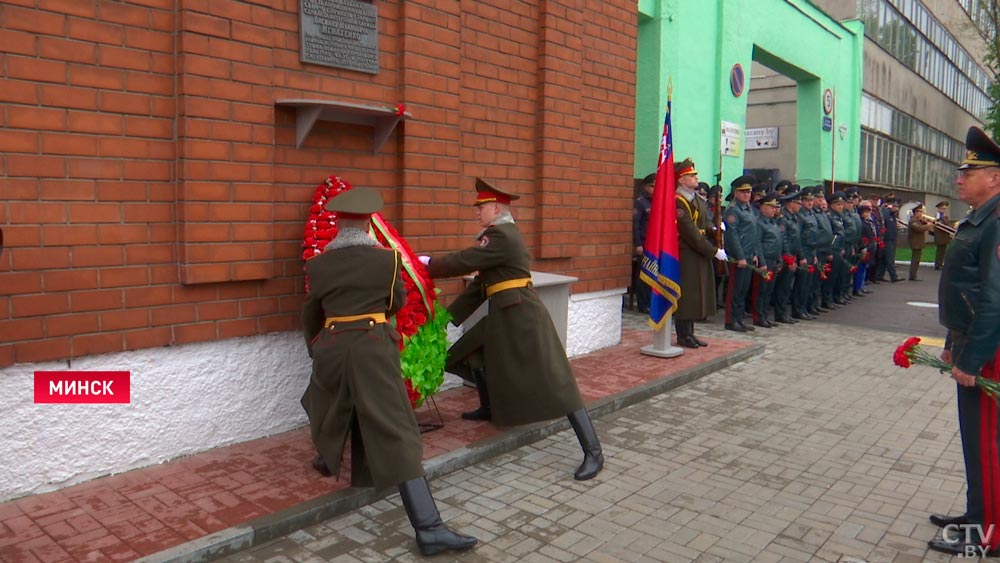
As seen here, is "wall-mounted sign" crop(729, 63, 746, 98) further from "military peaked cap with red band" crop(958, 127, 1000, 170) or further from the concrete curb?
"military peaked cap with red band" crop(958, 127, 1000, 170)

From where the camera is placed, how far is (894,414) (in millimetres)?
6648

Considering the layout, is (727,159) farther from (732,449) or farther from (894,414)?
(732,449)

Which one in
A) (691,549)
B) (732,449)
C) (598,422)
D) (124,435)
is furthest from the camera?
(598,422)

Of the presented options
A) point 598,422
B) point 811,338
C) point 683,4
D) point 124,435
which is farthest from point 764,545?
point 683,4

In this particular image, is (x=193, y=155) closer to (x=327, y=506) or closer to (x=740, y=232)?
(x=327, y=506)

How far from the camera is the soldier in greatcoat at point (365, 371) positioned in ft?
12.5

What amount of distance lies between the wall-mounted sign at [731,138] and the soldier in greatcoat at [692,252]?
558 centimetres

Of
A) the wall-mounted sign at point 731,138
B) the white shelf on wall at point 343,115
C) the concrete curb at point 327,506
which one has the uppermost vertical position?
the wall-mounted sign at point 731,138

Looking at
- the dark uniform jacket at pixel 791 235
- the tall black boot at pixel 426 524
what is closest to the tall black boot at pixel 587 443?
the tall black boot at pixel 426 524

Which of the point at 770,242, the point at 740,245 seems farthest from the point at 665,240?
the point at 770,242

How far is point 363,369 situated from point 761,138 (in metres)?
19.7

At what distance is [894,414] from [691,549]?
12.2 feet

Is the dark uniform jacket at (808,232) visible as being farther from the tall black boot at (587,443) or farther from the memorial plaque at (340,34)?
the memorial plaque at (340,34)

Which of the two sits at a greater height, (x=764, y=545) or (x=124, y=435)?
(x=124, y=435)
